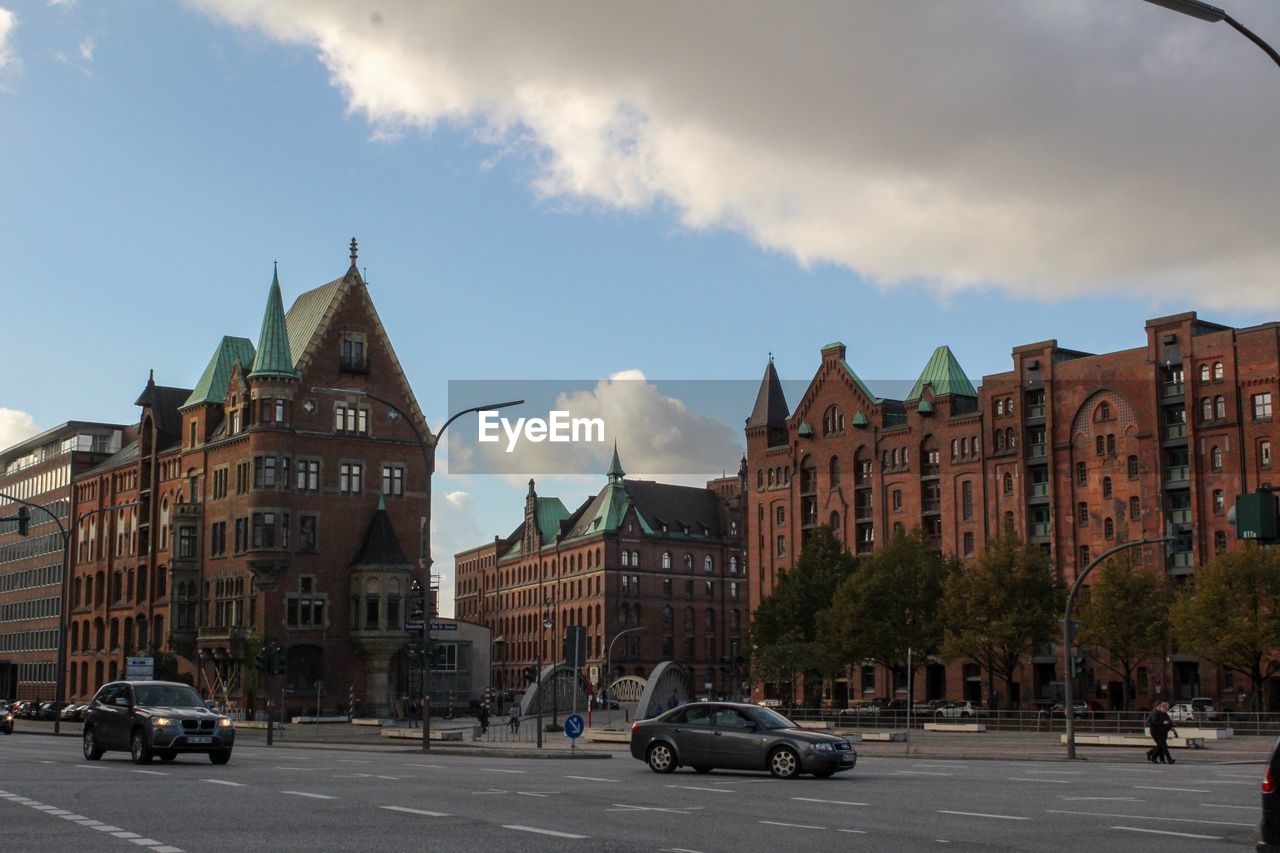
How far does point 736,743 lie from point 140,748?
1128 centimetres

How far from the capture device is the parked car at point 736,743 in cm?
2536

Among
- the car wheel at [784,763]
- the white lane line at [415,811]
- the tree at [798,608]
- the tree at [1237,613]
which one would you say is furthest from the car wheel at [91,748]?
the tree at [1237,613]

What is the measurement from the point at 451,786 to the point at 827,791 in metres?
5.70

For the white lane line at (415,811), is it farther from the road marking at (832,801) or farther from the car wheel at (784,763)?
the car wheel at (784,763)

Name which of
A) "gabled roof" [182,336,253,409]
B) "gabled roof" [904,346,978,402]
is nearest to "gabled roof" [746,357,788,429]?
"gabled roof" [904,346,978,402]

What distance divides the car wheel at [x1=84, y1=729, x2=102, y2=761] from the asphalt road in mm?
961

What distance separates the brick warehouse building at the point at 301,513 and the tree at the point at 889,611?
24750 mm

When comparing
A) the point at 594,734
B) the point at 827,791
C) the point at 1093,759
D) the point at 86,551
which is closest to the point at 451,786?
the point at 827,791

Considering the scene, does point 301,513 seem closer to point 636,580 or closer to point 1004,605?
point 1004,605

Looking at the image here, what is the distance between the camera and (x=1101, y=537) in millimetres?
89312

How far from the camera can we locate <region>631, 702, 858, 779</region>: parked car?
2536cm

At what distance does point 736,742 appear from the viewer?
2617 centimetres

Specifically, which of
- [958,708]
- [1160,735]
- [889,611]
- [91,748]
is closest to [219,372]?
[889,611]

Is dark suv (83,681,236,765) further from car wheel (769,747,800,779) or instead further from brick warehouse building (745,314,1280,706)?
brick warehouse building (745,314,1280,706)
